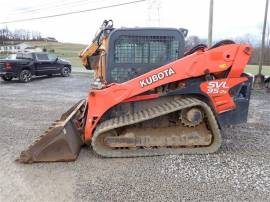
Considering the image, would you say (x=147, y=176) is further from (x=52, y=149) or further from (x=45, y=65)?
(x=45, y=65)

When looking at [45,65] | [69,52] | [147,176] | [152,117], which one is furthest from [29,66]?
[69,52]

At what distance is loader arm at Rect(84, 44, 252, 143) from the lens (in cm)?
579

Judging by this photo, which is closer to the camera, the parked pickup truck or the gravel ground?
the gravel ground

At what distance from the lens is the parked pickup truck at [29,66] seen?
18.5 meters

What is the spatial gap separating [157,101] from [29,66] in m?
14.6

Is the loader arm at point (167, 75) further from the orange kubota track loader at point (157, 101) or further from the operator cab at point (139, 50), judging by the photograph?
the operator cab at point (139, 50)

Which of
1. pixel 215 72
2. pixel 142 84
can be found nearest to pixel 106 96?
pixel 142 84

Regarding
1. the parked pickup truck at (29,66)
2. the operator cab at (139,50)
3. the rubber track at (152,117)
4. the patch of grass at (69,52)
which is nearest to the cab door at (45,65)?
the parked pickup truck at (29,66)

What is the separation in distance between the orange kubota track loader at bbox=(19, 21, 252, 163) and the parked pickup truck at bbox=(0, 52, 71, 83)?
1360 centimetres

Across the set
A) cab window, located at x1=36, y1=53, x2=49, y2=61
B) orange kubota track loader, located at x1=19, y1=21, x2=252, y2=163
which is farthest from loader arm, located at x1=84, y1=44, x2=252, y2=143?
cab window, located at x1=36, y1=53, x2=49, y2=61

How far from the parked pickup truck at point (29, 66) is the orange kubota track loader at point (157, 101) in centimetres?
1360

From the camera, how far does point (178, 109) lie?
5.62 metres

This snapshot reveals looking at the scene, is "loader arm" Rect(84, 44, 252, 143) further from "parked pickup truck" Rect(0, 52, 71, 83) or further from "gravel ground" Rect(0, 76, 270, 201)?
"parked pickup truck" Rect(0, 52, 71, 83)

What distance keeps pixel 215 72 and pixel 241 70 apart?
460 millimetres
